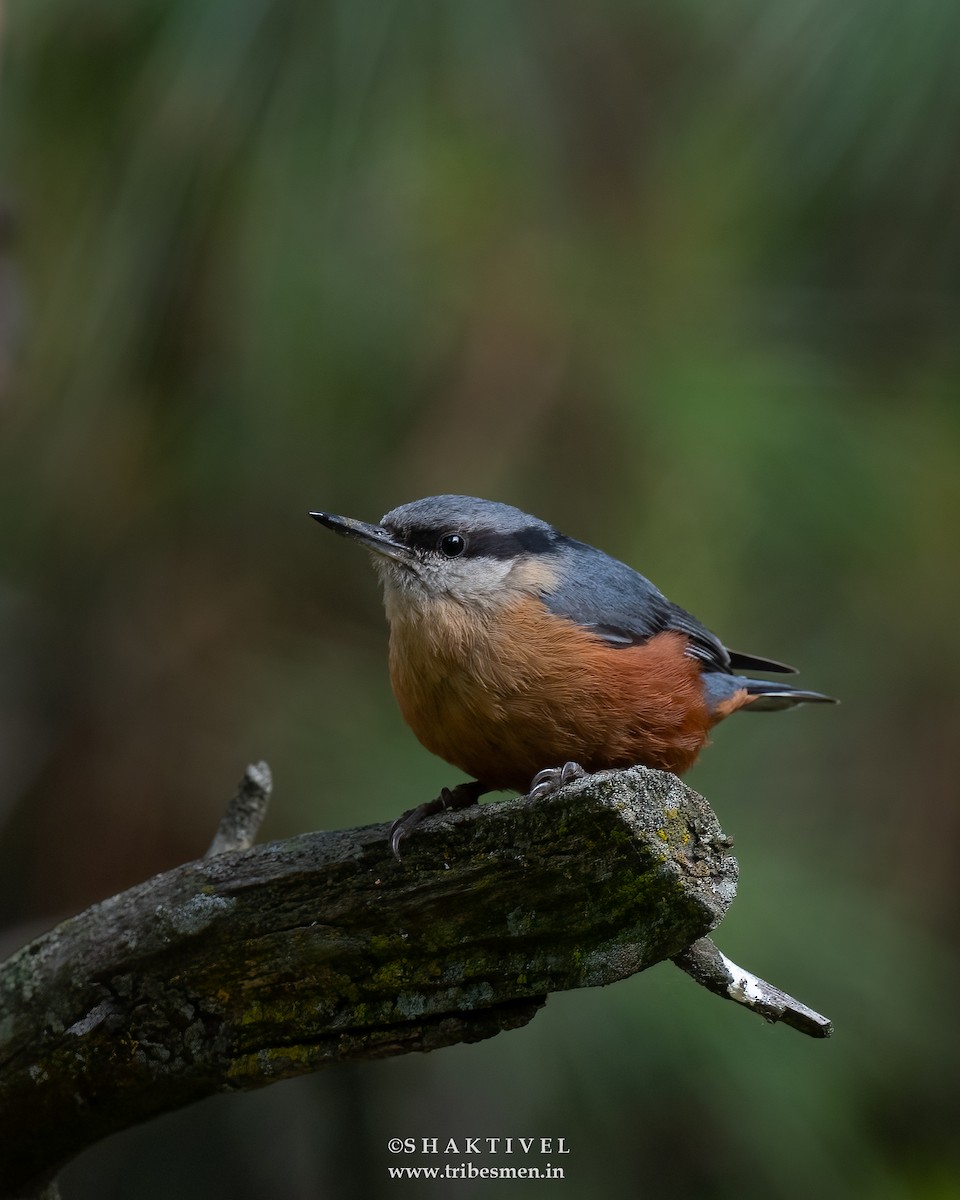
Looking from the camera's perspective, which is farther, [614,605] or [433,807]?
[614,605]

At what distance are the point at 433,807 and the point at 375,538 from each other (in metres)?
0.76

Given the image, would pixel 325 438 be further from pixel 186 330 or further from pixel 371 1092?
pixel 371 1092

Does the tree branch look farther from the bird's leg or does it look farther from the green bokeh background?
the green bokeh background

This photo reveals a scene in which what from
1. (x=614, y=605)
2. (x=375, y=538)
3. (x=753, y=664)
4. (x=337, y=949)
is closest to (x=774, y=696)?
(x=753, y=664)

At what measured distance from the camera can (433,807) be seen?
8.61 feet

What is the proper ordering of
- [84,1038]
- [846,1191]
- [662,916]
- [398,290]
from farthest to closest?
[398,290] → [846,1191] → [84,1038] → [662,916]

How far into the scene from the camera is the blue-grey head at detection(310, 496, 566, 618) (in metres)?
3.04

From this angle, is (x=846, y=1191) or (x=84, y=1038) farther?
(x=846, y=1191)

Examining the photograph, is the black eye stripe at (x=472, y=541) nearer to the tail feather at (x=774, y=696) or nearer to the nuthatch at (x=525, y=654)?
the nuthatch at (x=525, y=654)

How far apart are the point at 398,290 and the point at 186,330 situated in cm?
75

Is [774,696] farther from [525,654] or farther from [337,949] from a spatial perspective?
[337,949]

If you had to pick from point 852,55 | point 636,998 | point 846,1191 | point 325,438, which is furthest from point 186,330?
point 846,1191

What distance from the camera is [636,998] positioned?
12.0 feet

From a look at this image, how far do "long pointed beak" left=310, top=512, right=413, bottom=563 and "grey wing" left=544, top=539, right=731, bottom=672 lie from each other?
0.38 meters
